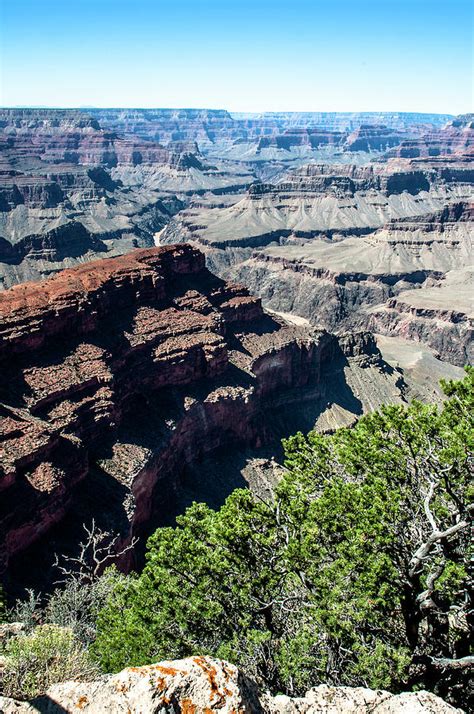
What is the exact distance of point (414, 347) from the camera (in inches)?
4441

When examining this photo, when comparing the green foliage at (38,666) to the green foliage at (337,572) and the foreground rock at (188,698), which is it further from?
the green foliage at (337,572)

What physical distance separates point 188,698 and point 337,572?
6964mm

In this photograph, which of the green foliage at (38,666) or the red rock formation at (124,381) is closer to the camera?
the green foliage at (38,666)

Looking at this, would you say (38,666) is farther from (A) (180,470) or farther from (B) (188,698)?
(A) (180,470)

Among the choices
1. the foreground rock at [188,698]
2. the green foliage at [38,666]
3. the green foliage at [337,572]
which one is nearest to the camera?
the foreground rock at [188,698]

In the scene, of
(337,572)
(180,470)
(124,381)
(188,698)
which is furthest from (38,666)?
(180,470)

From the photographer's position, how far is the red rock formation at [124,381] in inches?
1720

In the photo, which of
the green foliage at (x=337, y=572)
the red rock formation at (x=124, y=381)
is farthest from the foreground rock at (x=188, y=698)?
the red rock formation at (x=124, y=381)

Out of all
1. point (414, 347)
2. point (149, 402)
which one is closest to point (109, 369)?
point (149, 402)

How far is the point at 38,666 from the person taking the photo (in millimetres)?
18156

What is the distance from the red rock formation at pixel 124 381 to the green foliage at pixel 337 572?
21617mm

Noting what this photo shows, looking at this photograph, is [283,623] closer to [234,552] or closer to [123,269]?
[234,552]

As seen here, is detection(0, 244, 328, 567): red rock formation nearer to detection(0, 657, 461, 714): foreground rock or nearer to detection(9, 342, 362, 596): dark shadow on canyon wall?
detection(9, 342, 362, 596): dark shadow on canyon wall

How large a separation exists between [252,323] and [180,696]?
70.0 metres
